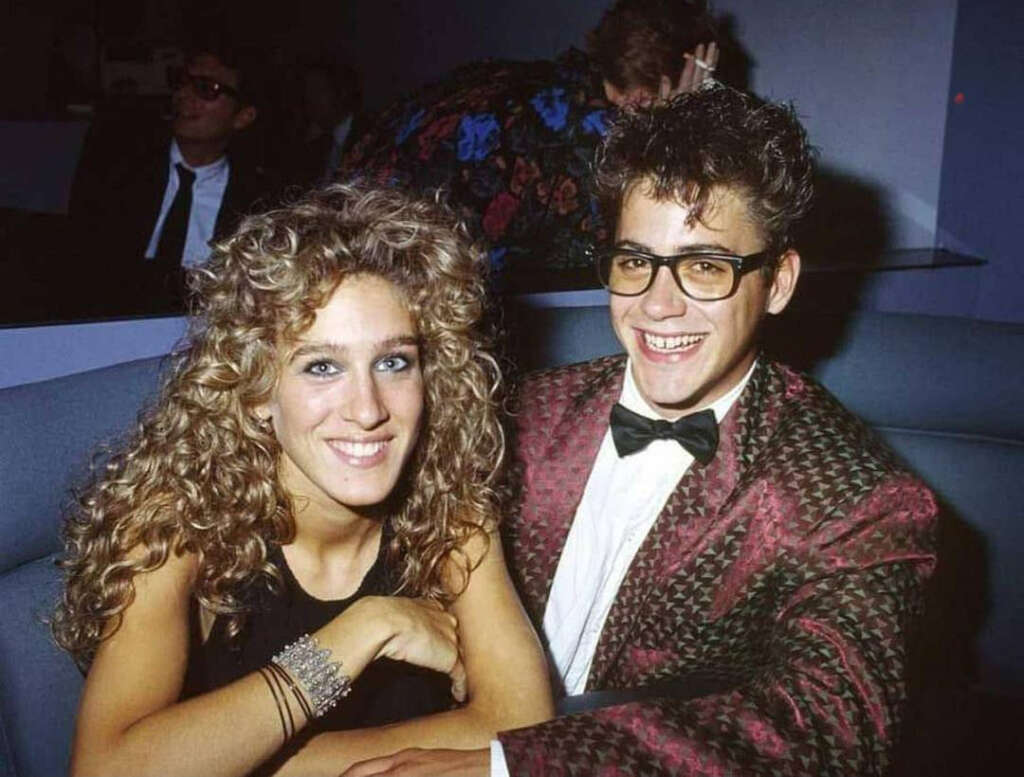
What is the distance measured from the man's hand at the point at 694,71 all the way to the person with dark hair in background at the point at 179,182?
1377 mm

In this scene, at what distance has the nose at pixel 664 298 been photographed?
1.78 m

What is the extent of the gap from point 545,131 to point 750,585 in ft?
5.15

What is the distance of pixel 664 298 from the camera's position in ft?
5.84

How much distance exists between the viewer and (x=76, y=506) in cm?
163

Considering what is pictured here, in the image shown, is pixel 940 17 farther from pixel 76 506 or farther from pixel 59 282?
pixel 76 506

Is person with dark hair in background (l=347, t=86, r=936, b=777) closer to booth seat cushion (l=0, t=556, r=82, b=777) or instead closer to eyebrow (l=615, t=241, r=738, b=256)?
eyebrow (l=615, t=241, r=738, b=256)

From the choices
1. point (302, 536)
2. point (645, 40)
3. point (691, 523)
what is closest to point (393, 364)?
point (302, 536)

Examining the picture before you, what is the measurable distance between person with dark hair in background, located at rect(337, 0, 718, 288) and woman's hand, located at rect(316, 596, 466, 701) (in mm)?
1283

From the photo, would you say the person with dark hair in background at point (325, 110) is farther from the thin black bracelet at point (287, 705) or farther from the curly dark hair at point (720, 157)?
the thin black bracelet at point (287, 705)

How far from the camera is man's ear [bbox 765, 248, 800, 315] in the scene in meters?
1.87

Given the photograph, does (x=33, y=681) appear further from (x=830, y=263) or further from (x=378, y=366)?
(x=830, y=263)

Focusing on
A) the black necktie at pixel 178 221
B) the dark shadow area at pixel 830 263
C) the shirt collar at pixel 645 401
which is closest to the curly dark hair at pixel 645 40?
the dark shadow area at pixel 830 263

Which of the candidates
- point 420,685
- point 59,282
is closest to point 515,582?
point 420,685

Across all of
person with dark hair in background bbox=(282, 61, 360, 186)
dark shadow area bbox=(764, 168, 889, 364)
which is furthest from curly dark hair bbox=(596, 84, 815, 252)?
person with dark hair in background bbox=(282, 61, 360, 186)
